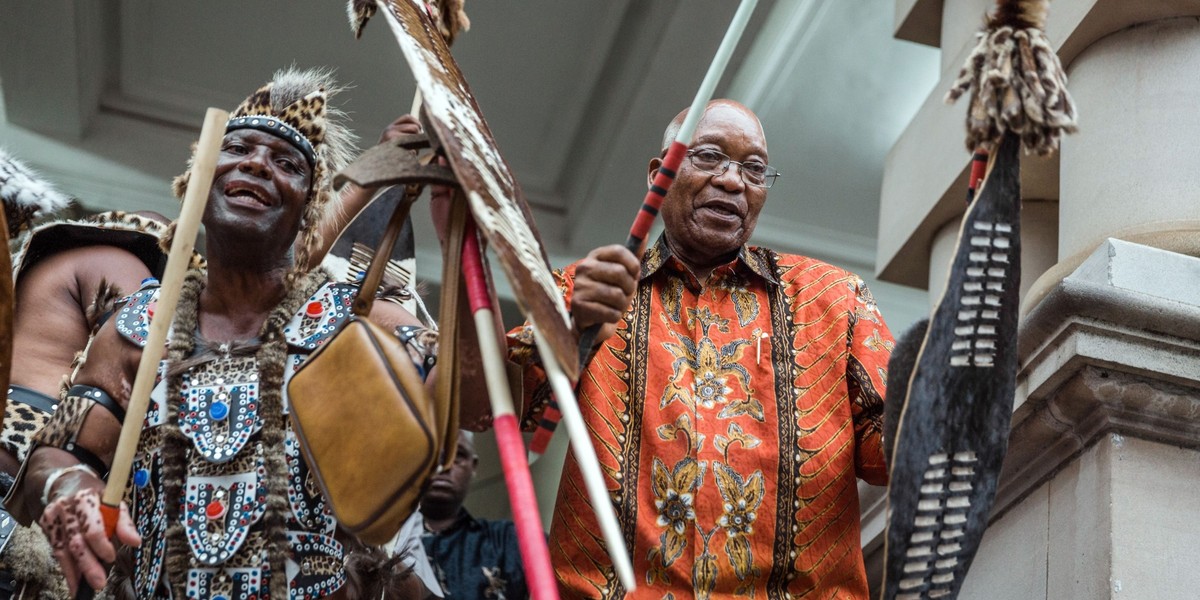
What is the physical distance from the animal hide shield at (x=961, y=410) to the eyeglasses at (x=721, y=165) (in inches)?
41.6

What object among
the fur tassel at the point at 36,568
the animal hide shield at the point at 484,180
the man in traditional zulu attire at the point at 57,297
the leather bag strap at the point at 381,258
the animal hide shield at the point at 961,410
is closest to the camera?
the animal hide shield at the point at 484,180

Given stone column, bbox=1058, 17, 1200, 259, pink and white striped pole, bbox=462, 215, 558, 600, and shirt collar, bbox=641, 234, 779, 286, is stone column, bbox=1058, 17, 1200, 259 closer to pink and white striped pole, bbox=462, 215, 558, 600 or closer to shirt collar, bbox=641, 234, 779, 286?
shirt collar, bbox=641, 234, 779, 286

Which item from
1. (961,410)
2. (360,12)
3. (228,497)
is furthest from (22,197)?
(961,410)

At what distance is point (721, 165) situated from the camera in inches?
142

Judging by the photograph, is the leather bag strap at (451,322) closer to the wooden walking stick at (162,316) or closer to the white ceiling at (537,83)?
the wooden walking stick at (162,316)

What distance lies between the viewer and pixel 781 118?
8.72m

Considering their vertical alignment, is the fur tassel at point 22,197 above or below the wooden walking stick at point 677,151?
above

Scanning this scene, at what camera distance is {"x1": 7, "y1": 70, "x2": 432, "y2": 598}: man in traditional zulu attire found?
120 inches

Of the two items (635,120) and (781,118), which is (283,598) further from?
(781,118)

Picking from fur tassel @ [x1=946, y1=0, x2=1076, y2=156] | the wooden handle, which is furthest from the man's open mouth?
fur tassel @ [x1=946, y1=0, x2=1076, y2=156]

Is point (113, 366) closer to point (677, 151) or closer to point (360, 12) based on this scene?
point (360, 12)

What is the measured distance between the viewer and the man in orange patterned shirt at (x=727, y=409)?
3.20 m

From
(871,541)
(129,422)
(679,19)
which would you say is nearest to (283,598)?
(129,422)

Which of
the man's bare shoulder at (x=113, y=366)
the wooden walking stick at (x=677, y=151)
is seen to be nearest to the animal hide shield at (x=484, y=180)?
the wooden walking stick at (x=677, y=151)
